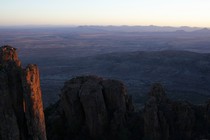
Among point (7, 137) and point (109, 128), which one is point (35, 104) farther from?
point (109, 128)

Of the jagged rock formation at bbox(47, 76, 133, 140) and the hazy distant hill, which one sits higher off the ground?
the jagged rock formation at bbox(47, 76, 133, 140)

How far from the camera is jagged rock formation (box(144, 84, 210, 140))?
2894cm

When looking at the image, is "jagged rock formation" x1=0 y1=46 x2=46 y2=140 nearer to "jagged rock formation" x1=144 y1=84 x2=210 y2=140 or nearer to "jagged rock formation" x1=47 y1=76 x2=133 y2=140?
"jagged rock formation" x1=47 y1=76 x2=133 y2=140

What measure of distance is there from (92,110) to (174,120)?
774 centimetres

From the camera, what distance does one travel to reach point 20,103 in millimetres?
22078

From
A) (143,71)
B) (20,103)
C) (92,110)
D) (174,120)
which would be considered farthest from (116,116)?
(143,71)

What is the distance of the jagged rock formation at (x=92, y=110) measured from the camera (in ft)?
97.4

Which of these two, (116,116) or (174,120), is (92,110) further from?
(174,120)

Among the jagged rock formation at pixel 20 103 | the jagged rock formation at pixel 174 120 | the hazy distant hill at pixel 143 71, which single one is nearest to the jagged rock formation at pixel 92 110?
the jagged rock formation at pixel 174 120

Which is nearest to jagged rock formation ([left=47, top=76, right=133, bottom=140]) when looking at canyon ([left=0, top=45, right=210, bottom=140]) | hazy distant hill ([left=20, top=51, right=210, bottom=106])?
canyon ([left=0, top=45, right=210, bottom=140])

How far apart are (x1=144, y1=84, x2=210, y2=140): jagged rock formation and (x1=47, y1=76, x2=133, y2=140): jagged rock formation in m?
2.74

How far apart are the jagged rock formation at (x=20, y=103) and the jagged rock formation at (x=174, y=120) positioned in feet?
35.9

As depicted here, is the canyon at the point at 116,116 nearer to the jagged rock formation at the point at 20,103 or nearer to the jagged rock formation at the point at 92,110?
the jagged rock formation at the point at 92,110

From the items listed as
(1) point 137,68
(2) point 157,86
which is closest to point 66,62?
(1) point 137,68
